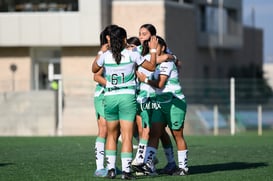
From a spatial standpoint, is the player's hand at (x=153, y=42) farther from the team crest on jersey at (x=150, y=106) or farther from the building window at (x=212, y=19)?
the building window at (x=212, y=19)

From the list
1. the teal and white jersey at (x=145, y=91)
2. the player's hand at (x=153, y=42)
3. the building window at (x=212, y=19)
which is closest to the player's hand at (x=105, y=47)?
the player's hand at (x=153, y=42)

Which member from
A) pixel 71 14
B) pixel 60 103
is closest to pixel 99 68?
pixel 60 103

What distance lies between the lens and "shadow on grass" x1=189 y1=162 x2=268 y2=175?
1405 centimetres

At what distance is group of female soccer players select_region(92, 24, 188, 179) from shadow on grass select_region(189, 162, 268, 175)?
51 cm

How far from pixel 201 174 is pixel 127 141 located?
1354mm

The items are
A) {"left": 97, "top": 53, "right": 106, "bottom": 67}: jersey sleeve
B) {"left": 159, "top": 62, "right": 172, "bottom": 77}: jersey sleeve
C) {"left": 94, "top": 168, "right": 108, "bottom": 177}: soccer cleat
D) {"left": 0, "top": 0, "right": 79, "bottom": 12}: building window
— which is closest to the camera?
{"left": 97, "top": 53, "right": 106, "bottom": 67}: jersey sleeve

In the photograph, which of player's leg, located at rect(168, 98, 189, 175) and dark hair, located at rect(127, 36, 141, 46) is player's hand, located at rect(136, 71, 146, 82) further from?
dark hair, located at rect(127, 36, 141, 46)

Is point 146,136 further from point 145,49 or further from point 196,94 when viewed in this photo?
point 196,94

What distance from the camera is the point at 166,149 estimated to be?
14.0 meters

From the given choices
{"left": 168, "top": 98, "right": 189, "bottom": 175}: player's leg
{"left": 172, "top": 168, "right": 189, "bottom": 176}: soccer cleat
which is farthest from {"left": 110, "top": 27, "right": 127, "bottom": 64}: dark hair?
{"left": 172, "top": 168, "right": 189, "bottom": 176}: soccer cleat

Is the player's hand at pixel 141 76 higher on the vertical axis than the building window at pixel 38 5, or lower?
higher

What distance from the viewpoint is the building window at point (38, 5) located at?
48.1 meters

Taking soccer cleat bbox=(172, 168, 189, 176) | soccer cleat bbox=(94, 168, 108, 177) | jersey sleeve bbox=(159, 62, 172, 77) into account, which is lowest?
soccer cleat bbox=(172, 168, 189, 176)

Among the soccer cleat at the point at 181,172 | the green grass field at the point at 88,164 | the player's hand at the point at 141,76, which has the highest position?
the player's hand at the point at 141,76
